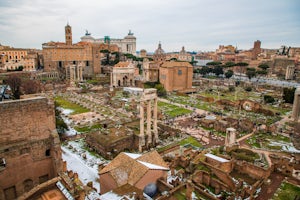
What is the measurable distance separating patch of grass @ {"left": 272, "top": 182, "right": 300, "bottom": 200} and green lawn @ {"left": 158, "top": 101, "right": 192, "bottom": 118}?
893 inches

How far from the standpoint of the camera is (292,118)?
38.8 metres

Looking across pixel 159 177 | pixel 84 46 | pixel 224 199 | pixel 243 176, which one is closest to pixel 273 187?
pixel 243 176

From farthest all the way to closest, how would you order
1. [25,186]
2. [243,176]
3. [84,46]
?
[84,46], [243,176], [25,186]

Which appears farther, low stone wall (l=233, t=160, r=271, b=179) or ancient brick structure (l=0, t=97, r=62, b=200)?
low stone wall (l=233, t=160, r=271, b=179)

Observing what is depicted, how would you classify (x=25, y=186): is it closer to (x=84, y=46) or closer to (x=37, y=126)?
(x=37, y=126)

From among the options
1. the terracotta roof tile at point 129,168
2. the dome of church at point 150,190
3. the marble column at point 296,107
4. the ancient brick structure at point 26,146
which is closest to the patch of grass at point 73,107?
the terracotta roof tile at point 129,168

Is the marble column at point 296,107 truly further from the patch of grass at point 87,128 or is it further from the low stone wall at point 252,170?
the patch of grass at point 87,128

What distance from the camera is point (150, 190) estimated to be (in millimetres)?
15562

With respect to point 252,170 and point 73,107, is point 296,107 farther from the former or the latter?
point 73,107

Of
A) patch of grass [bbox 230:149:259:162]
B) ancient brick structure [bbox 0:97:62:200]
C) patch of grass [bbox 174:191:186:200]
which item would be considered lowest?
patch of grass [bbox 230:149:259:162]

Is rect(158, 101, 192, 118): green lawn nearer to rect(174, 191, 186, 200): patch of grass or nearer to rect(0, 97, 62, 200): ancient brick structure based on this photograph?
rect(174, 191, 186, 200): patch of grass

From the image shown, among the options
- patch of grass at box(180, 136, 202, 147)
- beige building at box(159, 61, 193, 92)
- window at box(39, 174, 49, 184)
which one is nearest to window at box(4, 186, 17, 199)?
window at box(39, 174, 49, 184)

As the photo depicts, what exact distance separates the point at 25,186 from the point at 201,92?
56.6 m

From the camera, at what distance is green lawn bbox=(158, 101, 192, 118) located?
4088cm
